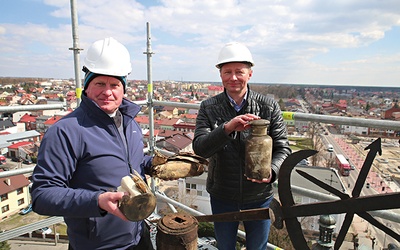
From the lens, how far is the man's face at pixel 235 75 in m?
2.01

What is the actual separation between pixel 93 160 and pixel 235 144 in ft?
3.38

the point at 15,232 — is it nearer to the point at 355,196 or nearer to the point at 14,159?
the point at 355,196

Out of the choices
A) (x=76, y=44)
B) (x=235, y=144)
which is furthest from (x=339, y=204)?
(x=76, y=44)

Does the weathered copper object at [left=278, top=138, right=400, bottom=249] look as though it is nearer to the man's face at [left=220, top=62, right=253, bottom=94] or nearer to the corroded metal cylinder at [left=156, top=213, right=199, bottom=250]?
the corroded metal cylinder at [left=156, top=213, right=199, bottom=250]

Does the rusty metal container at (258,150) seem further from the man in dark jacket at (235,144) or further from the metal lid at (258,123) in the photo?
the man in dark jacket at (235,144)

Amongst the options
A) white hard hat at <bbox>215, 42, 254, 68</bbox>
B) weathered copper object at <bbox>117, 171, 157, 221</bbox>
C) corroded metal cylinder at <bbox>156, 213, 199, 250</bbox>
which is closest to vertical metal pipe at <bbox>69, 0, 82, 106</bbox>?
white hard hat at <bbox>215, 42, 254, 68</bbox>

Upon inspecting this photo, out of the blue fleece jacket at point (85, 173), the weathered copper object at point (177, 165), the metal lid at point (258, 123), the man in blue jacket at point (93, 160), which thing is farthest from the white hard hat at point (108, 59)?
the metal lid at point (258, 123)

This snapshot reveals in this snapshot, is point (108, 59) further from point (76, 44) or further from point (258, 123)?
point (76, 44)

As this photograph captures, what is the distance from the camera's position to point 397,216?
216 cm

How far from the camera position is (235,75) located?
202 centimetres

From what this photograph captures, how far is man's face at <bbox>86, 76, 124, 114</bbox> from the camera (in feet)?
5.20

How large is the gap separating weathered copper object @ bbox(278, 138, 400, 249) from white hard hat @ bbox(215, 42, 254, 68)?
2.85 feet

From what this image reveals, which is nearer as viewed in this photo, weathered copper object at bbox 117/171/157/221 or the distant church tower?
weathered copper object at bbox 117/171/157/221

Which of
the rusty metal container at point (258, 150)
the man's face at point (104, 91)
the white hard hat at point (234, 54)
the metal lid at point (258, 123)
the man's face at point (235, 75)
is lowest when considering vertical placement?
the rusty metal container at point (258, 150)
